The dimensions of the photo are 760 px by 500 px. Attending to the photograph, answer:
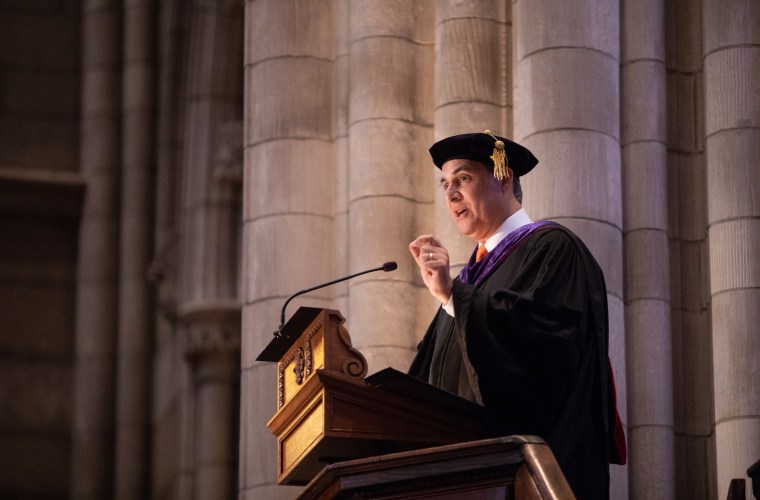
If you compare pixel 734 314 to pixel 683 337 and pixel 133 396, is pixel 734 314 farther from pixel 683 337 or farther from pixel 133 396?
pixel 133 396

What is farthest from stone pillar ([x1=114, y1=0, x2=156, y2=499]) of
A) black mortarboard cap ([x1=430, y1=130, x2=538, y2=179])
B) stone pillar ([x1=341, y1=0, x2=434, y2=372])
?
black mortarboard cap ([x1=430, y1=130, x2=538, y2=179])

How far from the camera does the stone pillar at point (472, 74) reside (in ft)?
30.5

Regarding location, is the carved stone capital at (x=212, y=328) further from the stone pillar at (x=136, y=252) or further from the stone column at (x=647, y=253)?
the stone column at (x=647, y=253)

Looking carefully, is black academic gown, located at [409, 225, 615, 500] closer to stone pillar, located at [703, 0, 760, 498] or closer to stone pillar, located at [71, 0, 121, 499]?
stone pillar, located at [703, 0, 760, 498]

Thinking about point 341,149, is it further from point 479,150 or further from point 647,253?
point 479,150

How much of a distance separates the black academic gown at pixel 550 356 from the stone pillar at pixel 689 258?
2780 millimetres

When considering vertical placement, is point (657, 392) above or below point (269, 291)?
below

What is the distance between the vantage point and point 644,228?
8609 millimetres

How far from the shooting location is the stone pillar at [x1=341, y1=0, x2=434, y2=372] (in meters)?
9.32

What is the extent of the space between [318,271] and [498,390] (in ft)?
14.6

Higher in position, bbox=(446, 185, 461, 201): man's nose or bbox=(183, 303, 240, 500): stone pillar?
bbox=(183, 303, 240, 500): stone pillar

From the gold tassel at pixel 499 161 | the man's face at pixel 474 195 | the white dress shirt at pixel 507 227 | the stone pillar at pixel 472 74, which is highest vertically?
the stone pillar at pixel 472 74

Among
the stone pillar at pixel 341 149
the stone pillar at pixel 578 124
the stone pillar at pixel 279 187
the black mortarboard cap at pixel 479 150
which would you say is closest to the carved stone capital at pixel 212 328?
the stone pillar at pixel 279 187

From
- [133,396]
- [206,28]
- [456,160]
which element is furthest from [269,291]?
[133,396]
